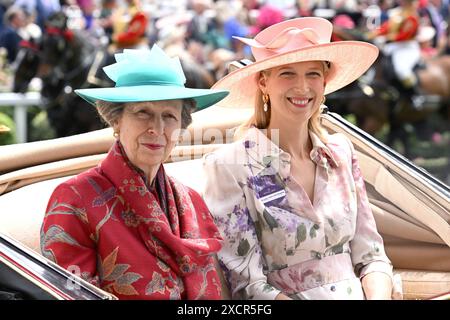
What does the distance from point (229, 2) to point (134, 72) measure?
38.6 feet

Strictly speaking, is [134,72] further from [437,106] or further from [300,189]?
[437,106]

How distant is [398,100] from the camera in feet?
43.0

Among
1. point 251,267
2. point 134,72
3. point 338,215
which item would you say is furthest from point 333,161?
point 134,72

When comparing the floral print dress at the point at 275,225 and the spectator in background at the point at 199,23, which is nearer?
the floral print dress at the point at 275,225

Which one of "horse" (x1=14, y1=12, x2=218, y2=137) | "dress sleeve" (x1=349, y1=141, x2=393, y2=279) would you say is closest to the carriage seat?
"dress sleeve" (x1=349, y1=141, x2=393, y2=279)

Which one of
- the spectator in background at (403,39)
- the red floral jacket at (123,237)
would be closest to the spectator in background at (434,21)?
the spectator in background at (403,39)

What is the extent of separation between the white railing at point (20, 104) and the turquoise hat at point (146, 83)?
849 cm

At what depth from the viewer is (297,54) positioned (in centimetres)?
296

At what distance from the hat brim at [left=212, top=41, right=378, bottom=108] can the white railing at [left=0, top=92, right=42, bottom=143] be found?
320 inches

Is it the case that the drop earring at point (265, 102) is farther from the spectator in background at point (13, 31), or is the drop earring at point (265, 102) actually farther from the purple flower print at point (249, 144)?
the spectator in background at point (13, 31)

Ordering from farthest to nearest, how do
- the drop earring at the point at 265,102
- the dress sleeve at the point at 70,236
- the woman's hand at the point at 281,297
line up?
the drop earring at the point at 265,102 < the woman's hand at the point at 281,297 < the dress sleeve at the point at 70,236

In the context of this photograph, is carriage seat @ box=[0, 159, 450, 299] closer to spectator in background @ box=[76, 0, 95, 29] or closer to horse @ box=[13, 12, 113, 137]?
horse @ box=[13, 12, 113, 137]

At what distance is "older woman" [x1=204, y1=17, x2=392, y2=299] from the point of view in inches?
116

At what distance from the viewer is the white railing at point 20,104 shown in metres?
11.5
